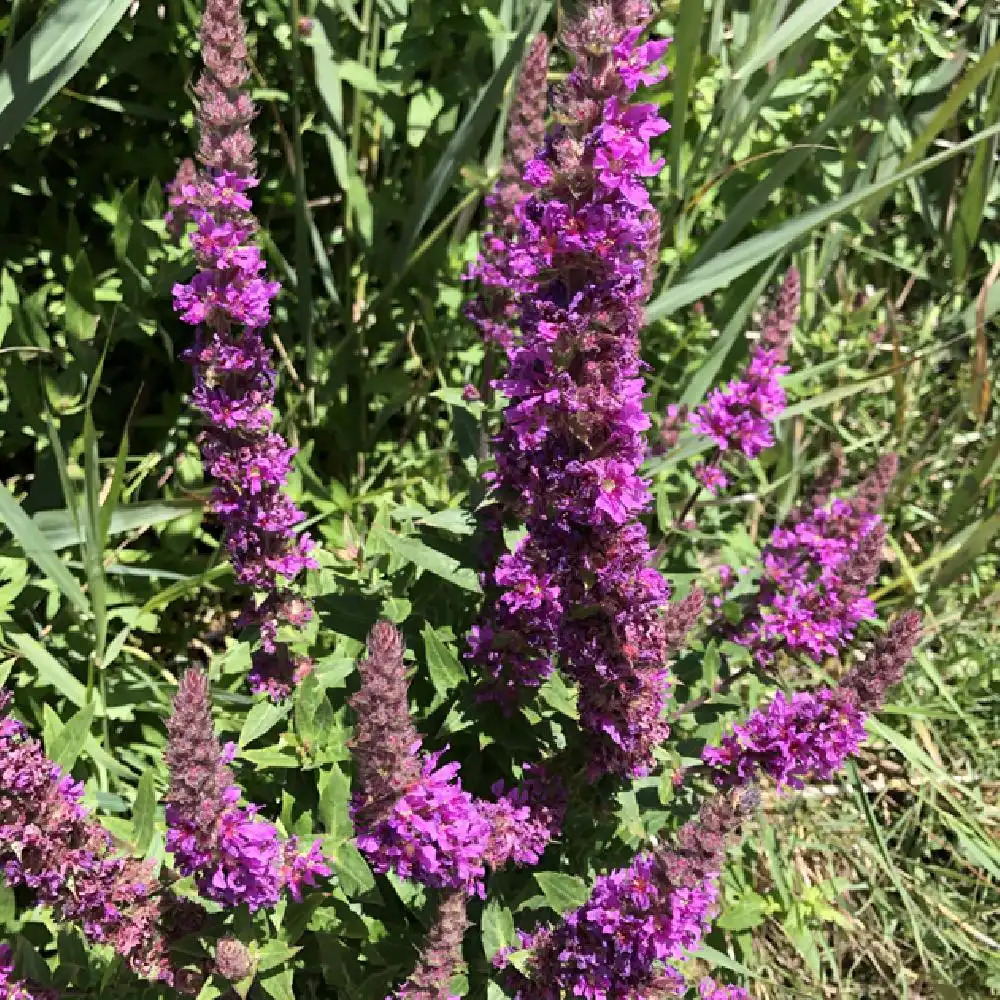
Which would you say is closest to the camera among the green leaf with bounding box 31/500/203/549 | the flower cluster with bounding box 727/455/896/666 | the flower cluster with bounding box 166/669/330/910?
the flower cluster with bounding box 166/669/330/910

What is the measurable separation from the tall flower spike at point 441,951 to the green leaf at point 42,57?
2.61m

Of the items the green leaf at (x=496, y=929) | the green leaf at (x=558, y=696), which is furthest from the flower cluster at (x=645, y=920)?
the green leaf at (x=558, y=696)

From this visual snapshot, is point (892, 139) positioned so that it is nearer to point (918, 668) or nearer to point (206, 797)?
point (918, 668)

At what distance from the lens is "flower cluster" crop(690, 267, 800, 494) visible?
391 cm

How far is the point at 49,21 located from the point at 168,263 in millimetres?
1358

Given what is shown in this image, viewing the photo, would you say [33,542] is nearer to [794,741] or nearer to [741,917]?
[794,741]

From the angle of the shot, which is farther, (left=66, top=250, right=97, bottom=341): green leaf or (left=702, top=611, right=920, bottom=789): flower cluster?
(left=66, top=250, right=97, bottom=341): green leaf

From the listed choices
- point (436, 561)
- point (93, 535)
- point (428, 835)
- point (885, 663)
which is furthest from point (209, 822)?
point (885, 663)

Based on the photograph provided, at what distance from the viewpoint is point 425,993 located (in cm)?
271

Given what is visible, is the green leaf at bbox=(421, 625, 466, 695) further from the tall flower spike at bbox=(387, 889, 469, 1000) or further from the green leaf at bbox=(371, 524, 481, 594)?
the tall flower spike at bbox=(387, 889, 469, 1000)

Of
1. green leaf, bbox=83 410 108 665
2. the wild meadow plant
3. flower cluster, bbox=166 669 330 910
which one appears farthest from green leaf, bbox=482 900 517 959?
green leaf, bbox=83 410 108 665

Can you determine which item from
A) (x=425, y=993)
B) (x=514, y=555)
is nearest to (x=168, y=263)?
(x=514, y=555)

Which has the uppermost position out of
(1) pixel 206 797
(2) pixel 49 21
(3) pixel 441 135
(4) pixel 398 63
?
(2) pixel 49 21

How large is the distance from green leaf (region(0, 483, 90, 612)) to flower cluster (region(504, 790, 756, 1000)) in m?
2.07
